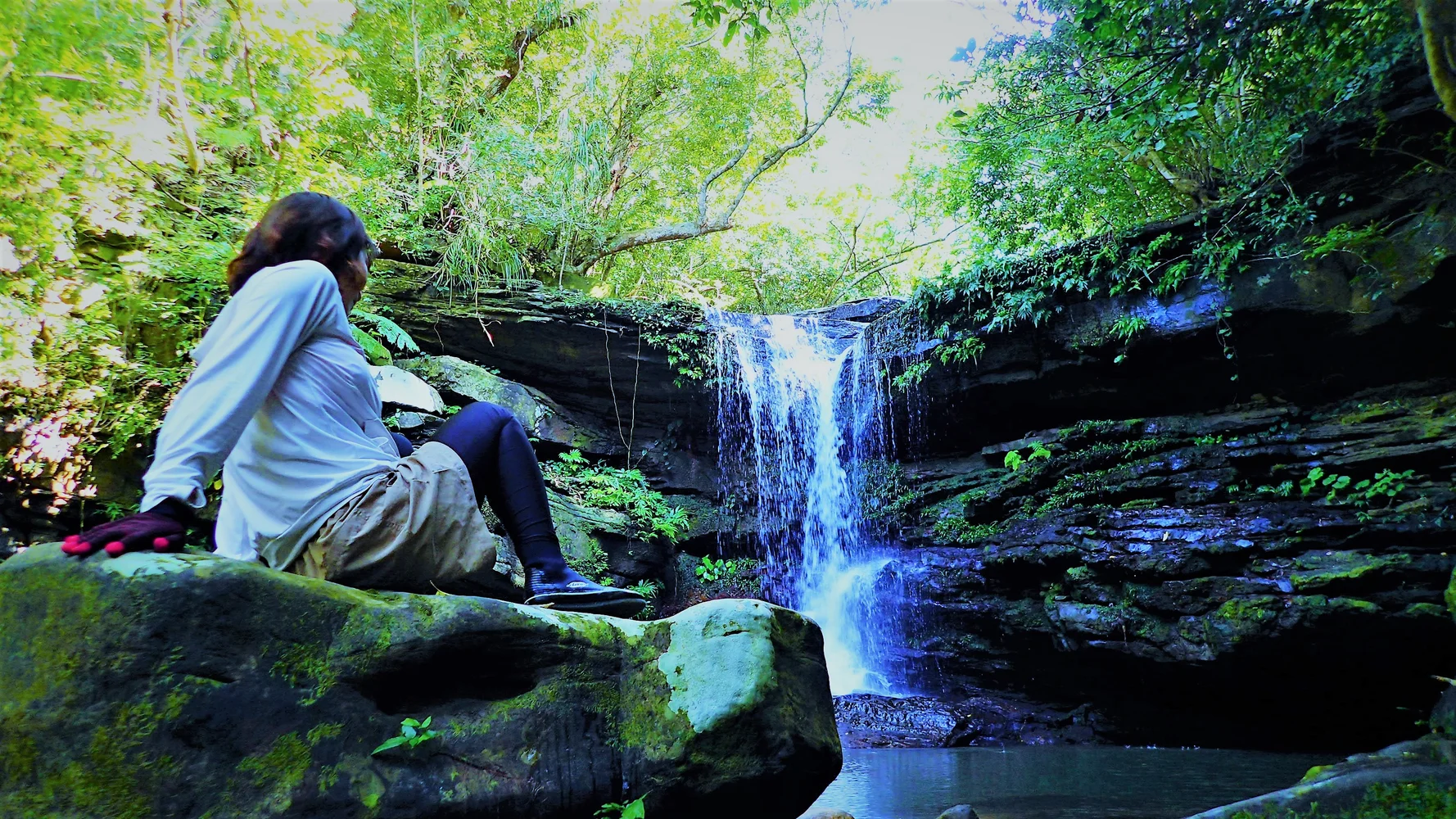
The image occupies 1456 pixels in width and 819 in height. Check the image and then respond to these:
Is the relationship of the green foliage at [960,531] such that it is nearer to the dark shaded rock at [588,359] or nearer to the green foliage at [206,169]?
the dark shaded rock at [588,359]

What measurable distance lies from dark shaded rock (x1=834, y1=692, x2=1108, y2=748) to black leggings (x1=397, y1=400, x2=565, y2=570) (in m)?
4.49

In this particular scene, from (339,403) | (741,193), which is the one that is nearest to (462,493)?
(339,403)

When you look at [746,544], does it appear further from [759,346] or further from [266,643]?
[266,643]

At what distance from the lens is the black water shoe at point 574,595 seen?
2213 millimetres

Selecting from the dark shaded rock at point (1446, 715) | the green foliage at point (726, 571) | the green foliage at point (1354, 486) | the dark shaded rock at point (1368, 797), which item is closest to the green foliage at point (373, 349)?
the green foliage at point (726, 571)

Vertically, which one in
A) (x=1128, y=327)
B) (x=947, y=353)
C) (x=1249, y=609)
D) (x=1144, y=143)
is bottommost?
(x=1249, y=609)

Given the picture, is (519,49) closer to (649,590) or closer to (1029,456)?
(649,590)

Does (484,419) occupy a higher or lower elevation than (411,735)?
higher

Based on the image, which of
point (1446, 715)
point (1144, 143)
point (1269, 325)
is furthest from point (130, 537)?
point (1269, 325)

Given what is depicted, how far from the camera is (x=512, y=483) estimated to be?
92.9 inches

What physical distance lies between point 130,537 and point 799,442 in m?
9.10

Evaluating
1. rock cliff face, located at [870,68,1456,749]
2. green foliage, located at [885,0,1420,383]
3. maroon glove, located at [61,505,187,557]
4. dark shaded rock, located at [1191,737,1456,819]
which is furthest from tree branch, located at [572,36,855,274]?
dark shaded rock, located at [1191,737,1456,819]

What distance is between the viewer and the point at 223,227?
20.3 ft

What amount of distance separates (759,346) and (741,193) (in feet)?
16.5
